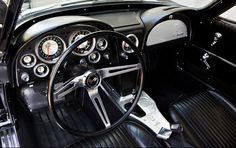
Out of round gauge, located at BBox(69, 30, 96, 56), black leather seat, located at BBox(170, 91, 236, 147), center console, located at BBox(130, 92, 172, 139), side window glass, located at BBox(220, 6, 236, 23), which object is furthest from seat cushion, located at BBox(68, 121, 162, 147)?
side window glass, located at BBox(220, 6, 236, 23)

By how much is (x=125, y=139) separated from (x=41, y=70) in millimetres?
620

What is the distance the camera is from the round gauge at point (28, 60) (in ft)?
4.32

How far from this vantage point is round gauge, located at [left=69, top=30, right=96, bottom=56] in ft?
4.58

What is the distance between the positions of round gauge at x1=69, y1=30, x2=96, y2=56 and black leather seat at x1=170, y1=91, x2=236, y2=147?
28.4 inches

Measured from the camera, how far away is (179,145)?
1573mm

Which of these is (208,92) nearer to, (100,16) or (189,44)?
(189,44)

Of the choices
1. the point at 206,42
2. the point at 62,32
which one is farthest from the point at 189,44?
the point at 62,32

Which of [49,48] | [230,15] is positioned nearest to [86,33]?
[49,48]

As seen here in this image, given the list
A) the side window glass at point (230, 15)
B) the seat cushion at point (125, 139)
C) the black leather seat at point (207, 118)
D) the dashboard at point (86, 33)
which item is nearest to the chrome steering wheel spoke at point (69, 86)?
the dashboard at point (86, 33)

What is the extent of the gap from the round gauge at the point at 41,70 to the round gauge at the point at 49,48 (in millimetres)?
38

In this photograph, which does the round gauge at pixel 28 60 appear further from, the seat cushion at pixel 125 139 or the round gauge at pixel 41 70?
the seat cushion at pixel 125 139

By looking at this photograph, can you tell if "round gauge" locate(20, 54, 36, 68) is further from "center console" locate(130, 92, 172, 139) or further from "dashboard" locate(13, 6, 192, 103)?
"center console" locate(130, 92, 172, 139)

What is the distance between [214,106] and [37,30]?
126 centimetres

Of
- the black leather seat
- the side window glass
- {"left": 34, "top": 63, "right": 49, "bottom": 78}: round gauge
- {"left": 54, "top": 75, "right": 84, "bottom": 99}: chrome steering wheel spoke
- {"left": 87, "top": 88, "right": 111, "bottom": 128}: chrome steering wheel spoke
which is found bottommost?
the black leather seat
